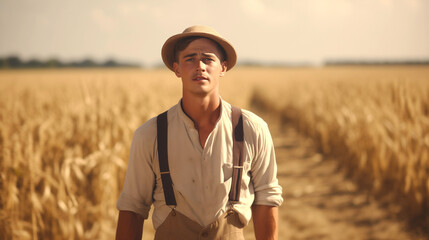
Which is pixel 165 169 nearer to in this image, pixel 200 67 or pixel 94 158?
pixel 200 67

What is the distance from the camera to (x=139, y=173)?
1285mm

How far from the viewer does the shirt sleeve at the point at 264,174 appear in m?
1.31

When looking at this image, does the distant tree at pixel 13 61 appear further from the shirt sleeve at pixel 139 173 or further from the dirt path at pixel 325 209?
the shirt sleeve at pixel 139 173

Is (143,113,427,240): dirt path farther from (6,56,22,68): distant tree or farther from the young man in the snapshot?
(6,56,22,68): distant tree

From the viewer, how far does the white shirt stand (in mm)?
1226

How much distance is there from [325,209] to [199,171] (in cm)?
278

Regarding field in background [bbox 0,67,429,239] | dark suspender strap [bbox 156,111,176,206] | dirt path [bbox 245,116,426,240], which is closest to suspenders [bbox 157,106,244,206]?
dark suspender strap [bbox 156,111,176,206]

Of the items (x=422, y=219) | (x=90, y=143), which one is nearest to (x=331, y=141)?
(x=422, y=219)

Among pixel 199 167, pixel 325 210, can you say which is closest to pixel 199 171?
pixel 199 167

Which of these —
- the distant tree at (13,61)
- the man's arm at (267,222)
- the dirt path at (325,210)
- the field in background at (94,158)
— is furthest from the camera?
the distant tree at (13,61)

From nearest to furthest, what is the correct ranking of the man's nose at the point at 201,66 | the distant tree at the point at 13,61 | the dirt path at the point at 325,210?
the man's nose at the point at 201,66 → the dirt path at the point at 325,210 → the distant tree at the point at 13,61

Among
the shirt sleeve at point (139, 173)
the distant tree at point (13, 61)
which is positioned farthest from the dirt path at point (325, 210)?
the distant tree at point (13, 61)

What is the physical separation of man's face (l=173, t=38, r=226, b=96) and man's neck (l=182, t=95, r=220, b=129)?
4 centimetres

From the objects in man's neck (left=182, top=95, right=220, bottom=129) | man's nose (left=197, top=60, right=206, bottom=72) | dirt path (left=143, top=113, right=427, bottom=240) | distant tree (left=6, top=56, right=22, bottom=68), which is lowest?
dirt path (left=143, top=113, right=427, bottom=240)
